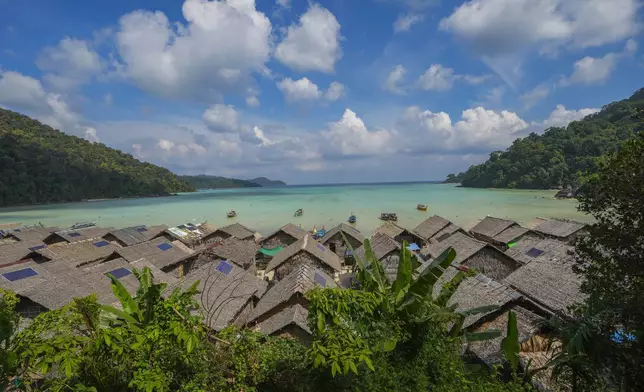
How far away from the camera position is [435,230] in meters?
27.3

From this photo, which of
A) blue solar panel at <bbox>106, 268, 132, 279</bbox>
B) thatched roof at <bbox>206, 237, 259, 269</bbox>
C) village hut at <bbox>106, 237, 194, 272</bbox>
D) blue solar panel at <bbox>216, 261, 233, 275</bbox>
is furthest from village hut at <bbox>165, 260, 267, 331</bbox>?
village hut at <bbox>106, 237, 194, 272</bbox>

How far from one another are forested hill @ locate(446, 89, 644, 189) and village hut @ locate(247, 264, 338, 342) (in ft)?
235

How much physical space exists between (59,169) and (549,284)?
344 feet

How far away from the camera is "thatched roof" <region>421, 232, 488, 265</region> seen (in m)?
16.5

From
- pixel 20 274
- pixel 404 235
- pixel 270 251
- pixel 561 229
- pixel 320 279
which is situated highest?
pixel 20 274

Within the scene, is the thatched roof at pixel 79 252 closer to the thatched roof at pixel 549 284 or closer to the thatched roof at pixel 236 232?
the thatched roof at pixel 236 232

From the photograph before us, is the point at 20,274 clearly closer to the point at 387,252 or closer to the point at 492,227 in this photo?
the point at 387,252

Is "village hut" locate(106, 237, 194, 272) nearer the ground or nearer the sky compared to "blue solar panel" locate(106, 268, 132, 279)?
nearer the ground

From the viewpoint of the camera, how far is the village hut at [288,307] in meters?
10.3

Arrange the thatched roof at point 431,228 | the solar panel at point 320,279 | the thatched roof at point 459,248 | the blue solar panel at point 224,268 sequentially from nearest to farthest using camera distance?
the solar panel at point 320,279 → the blue solar panel at point 224,268 → the thatched roof at point 459,248 → the thatched roof at point 431,228

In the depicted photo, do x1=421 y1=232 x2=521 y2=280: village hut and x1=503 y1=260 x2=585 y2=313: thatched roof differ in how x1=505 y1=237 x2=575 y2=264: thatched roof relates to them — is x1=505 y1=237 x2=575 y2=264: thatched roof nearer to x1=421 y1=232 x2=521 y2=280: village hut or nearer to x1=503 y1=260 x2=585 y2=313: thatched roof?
x1=421 y1=232 x2=521 y2=280: village hut

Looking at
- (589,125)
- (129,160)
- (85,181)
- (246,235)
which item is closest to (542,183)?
(589,125)

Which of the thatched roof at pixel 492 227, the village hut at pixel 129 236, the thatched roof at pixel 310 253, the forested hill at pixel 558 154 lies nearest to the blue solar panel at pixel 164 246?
the village hut at pixel 129 236

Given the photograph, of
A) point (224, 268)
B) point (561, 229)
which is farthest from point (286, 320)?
point (561, 229)
